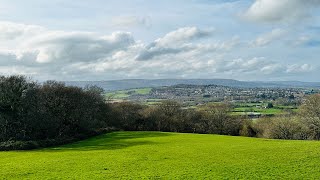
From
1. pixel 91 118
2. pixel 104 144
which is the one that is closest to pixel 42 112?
pixel 104 144

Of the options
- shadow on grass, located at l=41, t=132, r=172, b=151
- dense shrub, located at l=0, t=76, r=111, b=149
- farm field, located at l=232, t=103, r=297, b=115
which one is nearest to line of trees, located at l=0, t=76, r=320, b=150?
dense shrub, located at l=0, t=76, r=111, b=149

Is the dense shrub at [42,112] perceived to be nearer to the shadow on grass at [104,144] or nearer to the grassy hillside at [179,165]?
the shadow on grass at [104,144]

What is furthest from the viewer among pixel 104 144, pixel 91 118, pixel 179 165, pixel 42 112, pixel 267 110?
pixel 267 110

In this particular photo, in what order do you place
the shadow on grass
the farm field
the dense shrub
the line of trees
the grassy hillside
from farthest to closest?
the farm field
the line of trees
the dense shrub
the shadow on grass
the grassy hillside

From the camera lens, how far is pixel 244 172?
3120 centimetres

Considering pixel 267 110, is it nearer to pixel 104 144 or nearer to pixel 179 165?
pixel 104 144

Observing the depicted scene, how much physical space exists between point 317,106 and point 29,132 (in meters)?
64.6

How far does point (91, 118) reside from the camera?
88.6m

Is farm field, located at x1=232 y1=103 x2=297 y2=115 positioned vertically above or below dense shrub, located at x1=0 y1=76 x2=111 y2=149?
below

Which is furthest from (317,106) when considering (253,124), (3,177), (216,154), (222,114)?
(3,177)

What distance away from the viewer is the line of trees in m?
65.2

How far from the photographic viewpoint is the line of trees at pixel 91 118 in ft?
214

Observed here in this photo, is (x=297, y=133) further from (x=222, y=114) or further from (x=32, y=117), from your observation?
(x=32, y=117)

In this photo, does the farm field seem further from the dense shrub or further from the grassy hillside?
the grassy hillside
